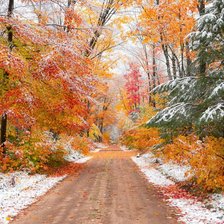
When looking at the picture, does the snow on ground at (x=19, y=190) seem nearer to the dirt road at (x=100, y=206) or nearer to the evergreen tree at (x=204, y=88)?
the dirt road at (x=100, y=206)

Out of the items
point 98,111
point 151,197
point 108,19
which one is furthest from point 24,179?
point 98,111

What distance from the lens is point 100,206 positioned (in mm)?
9336

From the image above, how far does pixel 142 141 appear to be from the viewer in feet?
89.5

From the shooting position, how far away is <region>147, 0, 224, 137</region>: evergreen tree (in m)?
9.55

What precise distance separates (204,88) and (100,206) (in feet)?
17.2

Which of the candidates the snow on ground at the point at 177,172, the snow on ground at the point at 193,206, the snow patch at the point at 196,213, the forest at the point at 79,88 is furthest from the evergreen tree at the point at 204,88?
the snow on ground at the point at 177,172

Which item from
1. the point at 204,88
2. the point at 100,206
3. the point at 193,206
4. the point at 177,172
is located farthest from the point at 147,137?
the point at 100,206

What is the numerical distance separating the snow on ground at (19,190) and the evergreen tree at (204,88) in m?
5.06

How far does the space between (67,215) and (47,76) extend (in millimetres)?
5602

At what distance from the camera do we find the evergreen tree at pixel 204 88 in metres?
9.55

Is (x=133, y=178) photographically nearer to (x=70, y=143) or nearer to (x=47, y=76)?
(x=47, y=76)

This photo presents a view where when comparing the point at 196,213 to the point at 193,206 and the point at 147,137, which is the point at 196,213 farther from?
the point at 147,137

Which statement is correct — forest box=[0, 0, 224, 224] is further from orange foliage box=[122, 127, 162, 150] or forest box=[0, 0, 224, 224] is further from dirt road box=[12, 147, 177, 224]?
orange foliage box=[122, 127, 162, 150]

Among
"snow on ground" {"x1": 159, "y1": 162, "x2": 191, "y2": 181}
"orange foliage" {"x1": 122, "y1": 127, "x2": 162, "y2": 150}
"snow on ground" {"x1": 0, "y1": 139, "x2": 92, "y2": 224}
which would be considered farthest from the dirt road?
"orange foliage" {"x1": 122, "y1": 127, "x2": 162, "y2": 150}
